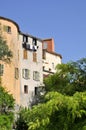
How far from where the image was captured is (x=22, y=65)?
235 feet

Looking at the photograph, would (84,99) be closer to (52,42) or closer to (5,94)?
(5,94)

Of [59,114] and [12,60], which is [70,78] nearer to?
[59,114]

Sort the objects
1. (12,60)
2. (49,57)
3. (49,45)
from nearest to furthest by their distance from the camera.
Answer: (12,60) → (49,57) → (49,45)

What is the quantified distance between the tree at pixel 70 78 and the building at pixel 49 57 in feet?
164

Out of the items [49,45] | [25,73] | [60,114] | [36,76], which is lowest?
[60,114]

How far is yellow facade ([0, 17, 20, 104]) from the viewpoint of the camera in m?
64.3

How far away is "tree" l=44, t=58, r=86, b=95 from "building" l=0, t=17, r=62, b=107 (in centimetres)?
3420

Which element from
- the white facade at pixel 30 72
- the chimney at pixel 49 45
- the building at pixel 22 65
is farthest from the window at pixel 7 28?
the chimney at pixel 49 45

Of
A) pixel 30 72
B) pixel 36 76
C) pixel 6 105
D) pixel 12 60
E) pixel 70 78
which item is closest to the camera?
pixel 70 78

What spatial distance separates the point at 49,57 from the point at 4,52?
26.1 meters

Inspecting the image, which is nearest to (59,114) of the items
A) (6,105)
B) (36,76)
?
(6,105)

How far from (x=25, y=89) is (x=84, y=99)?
5265cm

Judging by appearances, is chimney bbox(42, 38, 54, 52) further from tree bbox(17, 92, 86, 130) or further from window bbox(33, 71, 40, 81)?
tree bbox(17, 92, 86, 130)

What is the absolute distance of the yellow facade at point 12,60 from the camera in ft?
211
